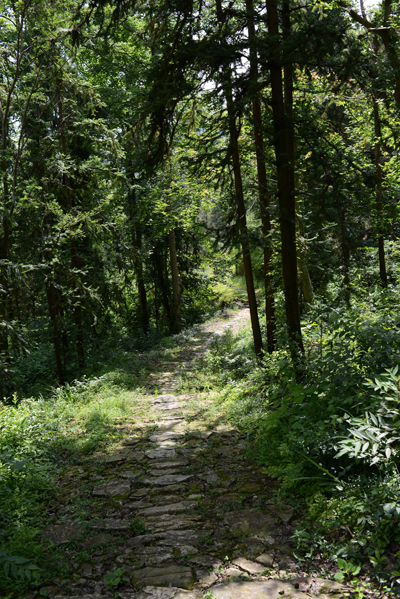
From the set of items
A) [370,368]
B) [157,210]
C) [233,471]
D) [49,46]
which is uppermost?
[49,46]

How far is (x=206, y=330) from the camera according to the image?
19.4 metres

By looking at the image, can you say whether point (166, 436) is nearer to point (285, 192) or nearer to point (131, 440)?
point (131, 440)

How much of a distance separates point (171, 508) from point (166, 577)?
1182mm

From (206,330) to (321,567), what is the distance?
16295mm

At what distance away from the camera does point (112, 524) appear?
415 cm

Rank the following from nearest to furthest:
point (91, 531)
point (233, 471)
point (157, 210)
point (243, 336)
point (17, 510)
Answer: point (91, 531)
point (17, 510)
point (233, 471)
point (243, 336)
point (157, 210)

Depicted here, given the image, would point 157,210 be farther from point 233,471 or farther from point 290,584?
point 290,584

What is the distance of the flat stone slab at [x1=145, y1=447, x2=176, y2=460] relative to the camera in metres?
5.89

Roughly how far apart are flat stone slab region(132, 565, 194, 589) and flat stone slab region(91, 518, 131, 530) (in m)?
0.76

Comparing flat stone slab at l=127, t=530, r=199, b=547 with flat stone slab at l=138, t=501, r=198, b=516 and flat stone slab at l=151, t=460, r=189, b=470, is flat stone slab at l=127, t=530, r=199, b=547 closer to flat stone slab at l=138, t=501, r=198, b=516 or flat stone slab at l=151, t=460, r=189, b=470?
flat stone slab at l=138, t=501, r=198, b=516

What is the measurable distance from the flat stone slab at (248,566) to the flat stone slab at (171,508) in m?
1.04

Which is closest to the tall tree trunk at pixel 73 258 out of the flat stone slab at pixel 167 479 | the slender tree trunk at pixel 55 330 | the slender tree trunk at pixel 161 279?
the slender tree trunk at pixel 55 330

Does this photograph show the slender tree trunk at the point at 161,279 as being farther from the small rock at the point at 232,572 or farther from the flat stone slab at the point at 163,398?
the small rock at the point at 232,572

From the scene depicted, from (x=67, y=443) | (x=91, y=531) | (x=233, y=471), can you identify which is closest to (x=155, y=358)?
(x=67, y=443)
